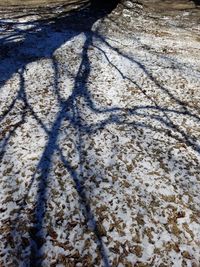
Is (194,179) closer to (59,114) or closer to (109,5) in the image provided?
(59,114)

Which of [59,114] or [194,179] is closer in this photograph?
[194,179]

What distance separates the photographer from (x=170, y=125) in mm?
6773

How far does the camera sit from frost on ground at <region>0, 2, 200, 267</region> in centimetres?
446

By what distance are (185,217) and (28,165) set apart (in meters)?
2.93

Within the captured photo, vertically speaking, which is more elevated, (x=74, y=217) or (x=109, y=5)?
(x=109, y=5)

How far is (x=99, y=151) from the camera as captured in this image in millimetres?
6062

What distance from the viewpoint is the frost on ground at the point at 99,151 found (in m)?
4.46

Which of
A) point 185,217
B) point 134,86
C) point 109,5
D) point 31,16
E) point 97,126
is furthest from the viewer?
point 109,5

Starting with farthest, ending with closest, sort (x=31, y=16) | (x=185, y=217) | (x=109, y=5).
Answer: (x=109, y=5) → (x=31, y=16) → (x=185, y=217)

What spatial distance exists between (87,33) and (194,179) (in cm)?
740

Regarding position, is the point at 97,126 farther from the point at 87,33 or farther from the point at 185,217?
the point at 87,33

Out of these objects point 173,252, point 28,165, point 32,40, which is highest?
point 32,40

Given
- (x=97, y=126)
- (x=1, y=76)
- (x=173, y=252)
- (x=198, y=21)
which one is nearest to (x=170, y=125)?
(x=97, y=126)

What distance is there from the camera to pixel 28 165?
18.7ft
